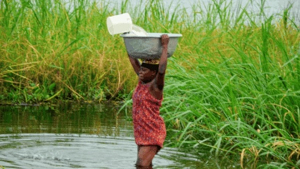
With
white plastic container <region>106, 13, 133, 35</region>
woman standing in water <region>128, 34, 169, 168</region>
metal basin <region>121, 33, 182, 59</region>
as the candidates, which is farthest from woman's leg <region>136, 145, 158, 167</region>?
white plastic container <region>106, 13, 133, 35</region>

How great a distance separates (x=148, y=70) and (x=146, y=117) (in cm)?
39

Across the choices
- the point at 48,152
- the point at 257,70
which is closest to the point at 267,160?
the point at 257,70

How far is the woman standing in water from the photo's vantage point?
5719 mm

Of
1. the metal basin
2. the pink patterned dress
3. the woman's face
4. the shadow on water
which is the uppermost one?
the metal basin

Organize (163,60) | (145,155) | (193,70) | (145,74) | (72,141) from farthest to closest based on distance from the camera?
(193,70)
(72,141)
(145,155)
(145,74)
(163,60)

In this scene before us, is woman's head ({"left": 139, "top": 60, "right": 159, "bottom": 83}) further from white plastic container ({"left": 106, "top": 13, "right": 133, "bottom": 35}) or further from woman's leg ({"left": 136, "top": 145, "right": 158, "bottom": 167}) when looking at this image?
woman's leg ({"left": 136, "top": 145, "right": 158, "bottom": 167})

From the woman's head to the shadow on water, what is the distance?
0.79 m

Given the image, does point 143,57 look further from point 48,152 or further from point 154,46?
point 48,152

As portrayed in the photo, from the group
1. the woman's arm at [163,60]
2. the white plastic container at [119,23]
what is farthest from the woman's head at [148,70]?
the white plastic container at [119,23]

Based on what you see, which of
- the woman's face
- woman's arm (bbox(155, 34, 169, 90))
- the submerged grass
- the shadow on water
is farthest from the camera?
the submerged grass

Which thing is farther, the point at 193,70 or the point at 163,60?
the point at 193,70

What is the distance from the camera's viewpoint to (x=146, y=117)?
Result: 575cm

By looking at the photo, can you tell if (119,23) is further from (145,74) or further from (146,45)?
(145,74)

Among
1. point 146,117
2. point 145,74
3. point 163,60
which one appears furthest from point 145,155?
point 163,60
